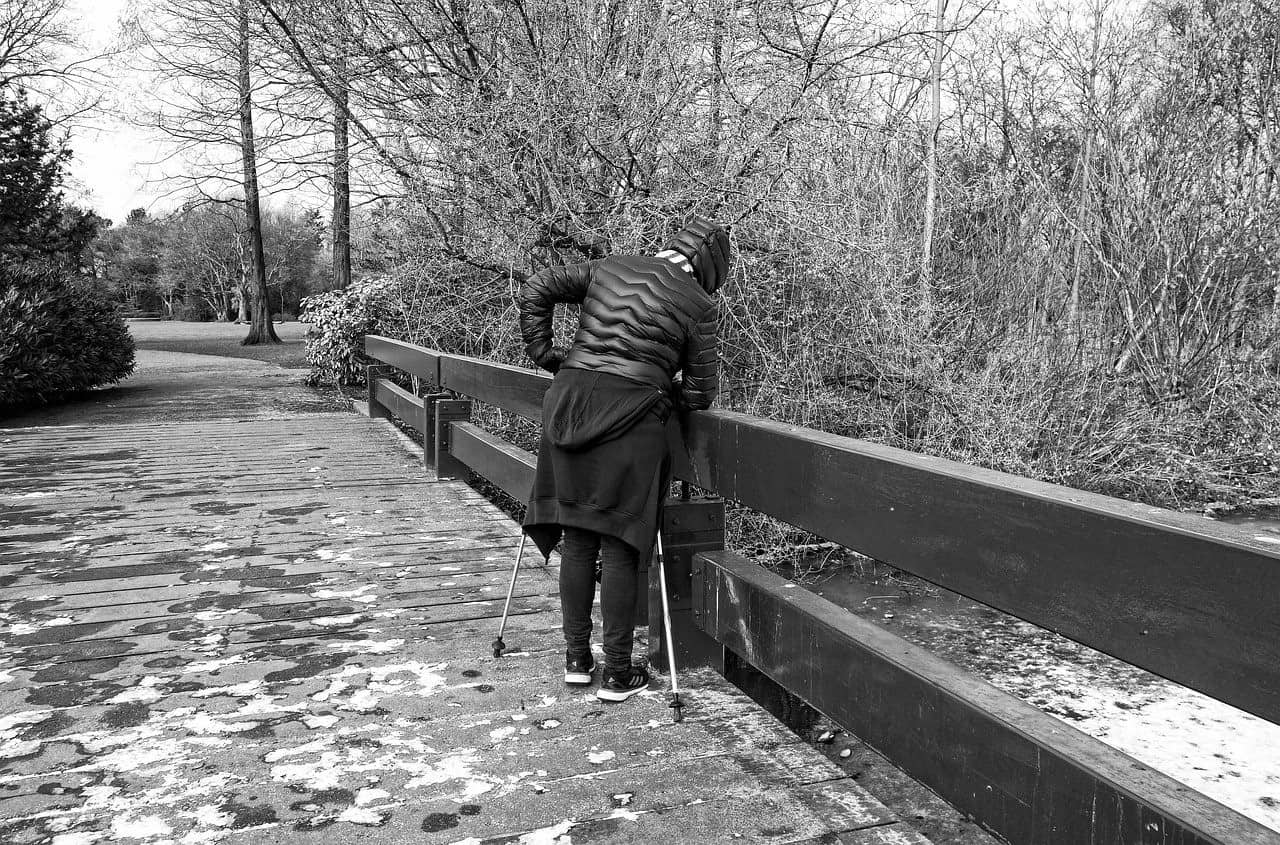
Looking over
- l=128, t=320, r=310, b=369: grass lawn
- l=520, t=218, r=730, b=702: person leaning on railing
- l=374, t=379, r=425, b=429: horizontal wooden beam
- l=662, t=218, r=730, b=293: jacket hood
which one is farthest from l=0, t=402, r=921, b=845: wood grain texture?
l=128, t=320, r=310, b=369: grass lawn

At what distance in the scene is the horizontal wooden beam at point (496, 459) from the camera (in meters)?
5.33

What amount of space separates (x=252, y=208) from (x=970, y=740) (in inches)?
957

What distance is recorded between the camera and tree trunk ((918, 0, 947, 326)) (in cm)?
746

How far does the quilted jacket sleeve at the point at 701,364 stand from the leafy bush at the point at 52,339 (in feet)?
37.9

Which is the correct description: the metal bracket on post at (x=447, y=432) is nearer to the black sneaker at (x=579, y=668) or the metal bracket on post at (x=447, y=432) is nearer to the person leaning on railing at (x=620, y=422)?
the person leaning on railing at (x=620, y=422)

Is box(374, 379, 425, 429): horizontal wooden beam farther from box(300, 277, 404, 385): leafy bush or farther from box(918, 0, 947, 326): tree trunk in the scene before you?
box(300, 277, 404, 385): leafy bush

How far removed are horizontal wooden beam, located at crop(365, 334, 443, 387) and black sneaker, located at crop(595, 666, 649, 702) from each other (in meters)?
4.67

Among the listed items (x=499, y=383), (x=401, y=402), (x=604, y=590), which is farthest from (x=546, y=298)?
(x=401, y=402)

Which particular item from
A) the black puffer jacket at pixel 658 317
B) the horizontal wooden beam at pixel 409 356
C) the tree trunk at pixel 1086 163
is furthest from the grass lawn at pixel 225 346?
the black puffer jacket at pixel 658 317

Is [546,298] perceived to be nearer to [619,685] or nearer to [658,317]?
[658,317]

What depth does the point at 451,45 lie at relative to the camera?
830 centimetres

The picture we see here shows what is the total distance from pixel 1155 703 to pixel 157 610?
5.12m

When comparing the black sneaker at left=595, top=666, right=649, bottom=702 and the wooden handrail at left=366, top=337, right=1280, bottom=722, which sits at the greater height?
the wooden handrail at left=366, top=337, right=1280, bottom=722

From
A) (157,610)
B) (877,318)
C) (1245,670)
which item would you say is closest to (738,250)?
(877,318)
